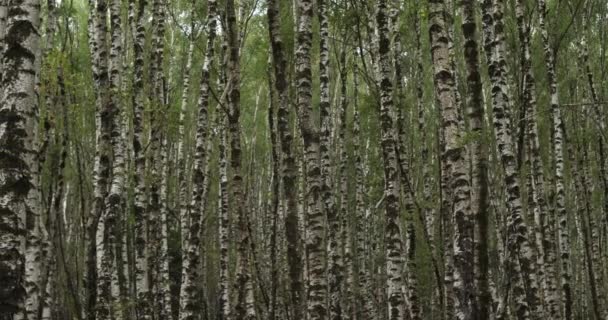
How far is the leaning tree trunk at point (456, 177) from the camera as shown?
6.91 meters

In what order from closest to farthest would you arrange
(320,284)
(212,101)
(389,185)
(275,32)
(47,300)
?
(320,284), (275,32), (389,185), (47,300), (212,101)

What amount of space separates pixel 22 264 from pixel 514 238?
6995 mm

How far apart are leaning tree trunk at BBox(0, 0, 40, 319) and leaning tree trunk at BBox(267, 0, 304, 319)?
349 centimetres

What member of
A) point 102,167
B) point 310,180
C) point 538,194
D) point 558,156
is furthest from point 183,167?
point 310,180

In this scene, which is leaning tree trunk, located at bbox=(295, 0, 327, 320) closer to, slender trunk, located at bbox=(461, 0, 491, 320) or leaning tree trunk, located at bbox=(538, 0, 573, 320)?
slender trunk, located at bbox=(461, 0, 491, 320)

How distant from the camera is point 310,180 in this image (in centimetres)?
821

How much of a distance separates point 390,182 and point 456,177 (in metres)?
2.84

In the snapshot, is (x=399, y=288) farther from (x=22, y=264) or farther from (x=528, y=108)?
(x=22, y=264)

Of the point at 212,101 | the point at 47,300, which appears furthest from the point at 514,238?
the point at 212,101

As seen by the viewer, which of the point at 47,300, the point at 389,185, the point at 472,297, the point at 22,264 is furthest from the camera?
the point at 47,300

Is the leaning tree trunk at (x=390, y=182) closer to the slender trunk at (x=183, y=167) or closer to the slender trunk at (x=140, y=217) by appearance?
the slender trunk at (x=140, y=217)

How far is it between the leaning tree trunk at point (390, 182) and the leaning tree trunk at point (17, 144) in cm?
564

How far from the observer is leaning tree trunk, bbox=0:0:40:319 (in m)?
4.82

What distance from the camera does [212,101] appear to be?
19.6m
